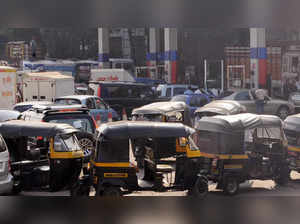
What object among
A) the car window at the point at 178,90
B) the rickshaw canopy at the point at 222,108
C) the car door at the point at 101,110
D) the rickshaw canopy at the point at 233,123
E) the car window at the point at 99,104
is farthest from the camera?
the car window at the point at 178,90

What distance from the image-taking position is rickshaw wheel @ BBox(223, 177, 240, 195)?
31.9 ft

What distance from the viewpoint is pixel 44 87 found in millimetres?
22609

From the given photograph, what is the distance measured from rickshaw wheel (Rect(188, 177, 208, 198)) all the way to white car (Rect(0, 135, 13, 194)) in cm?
276

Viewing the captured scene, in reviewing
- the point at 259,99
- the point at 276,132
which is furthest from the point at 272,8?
the point at 259,99

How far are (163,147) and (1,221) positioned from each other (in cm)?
464

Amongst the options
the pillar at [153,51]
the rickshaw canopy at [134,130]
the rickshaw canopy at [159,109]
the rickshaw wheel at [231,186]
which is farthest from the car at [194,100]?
the pillar at [153,51]

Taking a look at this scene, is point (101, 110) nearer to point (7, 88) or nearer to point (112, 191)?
point (7, 88)

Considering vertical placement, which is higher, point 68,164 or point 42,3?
point 42,3

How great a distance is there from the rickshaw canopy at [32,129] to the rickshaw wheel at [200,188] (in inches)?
81.8

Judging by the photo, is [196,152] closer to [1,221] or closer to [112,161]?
[112,161]

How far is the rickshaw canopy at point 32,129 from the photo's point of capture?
8.95 meters

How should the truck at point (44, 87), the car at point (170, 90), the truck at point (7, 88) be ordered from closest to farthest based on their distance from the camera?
the truck at point (7, 88), the truck at point (44, 87), the car at point (170, 90)

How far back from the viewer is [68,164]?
8.92m

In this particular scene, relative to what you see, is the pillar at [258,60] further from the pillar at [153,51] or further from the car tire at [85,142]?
the car tire at [85,142]
